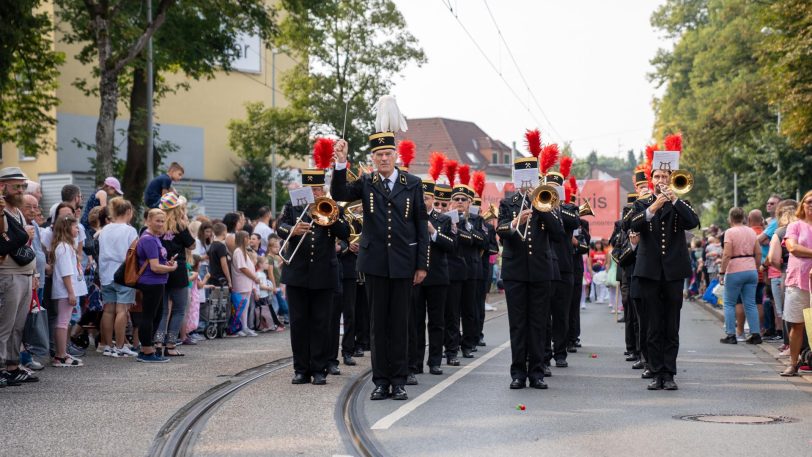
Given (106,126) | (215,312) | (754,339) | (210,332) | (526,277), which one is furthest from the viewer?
(106,126)

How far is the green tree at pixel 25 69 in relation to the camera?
20000 millimetres

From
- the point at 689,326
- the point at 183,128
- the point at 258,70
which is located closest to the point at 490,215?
the point at 689,326

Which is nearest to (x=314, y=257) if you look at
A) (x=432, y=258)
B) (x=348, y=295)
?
(x=432, y=258)

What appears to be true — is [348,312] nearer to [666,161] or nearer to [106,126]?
[666,161]

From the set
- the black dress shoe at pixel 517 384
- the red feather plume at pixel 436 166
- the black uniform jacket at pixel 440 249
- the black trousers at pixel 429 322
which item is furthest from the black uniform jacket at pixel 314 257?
the red feather plume at pixel 436 166

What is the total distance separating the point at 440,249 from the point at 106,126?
493 inches

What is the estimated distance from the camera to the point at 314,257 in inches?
443

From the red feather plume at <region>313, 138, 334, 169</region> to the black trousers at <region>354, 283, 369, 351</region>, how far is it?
3.45 metres

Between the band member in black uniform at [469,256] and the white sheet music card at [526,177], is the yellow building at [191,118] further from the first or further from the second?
the white sheet music card at [526,177]

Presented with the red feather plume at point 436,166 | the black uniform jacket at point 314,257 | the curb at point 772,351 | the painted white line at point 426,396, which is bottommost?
the curb at point 772,351

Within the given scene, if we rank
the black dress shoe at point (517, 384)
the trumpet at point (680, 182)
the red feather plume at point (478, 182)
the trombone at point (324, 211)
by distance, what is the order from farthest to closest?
the red feather plume at point (478, 182) → the trombone at point (324, 211) → the black dress shoe at point (517, 384) → the trumpet at point (680, 182)

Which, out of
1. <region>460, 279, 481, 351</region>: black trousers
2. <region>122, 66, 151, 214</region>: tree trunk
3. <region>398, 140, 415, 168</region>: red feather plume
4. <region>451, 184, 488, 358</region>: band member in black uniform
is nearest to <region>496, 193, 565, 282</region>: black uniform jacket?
<region>398, 140, 415, 168</region>: red feather plume

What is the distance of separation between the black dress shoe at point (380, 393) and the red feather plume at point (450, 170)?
14.5ft

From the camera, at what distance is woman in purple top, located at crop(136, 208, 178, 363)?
13.4 metres
